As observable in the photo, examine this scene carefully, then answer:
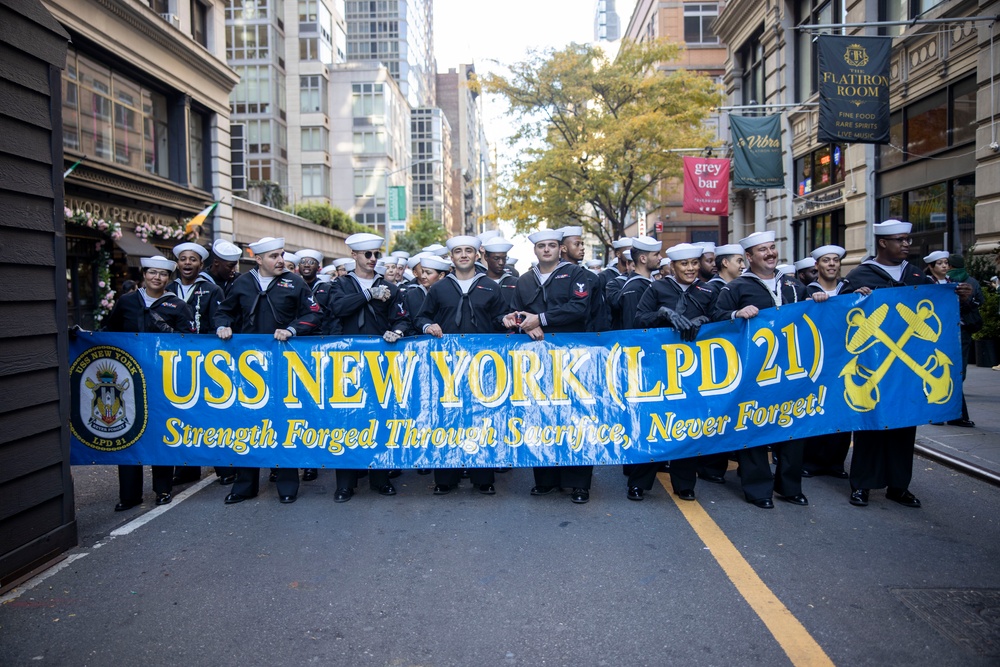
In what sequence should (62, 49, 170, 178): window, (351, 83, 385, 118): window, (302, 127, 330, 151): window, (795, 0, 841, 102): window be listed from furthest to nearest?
1. (351, 83, 385, 118): window
2. (302, 127, 330, 151): window
3. (795, 0, 841, 102): window
4. (62, 49, 170, 178): window

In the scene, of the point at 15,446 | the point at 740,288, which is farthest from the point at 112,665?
the point at 740,288

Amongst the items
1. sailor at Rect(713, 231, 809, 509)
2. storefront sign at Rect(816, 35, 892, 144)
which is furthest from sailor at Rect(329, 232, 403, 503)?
storefront sign at Rect(816, 35, 892, 144)

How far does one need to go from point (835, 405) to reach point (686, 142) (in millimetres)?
20844

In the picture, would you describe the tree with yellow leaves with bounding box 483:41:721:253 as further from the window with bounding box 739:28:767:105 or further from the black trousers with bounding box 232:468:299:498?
the black trousers with bounding box 232:468:299:498

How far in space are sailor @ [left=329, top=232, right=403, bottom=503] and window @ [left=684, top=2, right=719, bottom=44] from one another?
36.6 metres

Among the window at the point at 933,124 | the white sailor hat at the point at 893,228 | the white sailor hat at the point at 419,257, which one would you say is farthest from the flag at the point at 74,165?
the window at the point at 933,124

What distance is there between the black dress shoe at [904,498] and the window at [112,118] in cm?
1709

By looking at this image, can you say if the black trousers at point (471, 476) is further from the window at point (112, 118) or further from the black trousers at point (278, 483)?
the window at point (112, 118)

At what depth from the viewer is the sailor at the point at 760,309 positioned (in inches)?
237

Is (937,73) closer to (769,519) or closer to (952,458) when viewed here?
(952,458)

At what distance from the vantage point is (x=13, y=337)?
4578 mm

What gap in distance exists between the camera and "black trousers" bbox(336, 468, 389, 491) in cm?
640

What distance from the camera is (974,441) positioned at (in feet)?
26.6

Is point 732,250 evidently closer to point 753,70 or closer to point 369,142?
point 753,70
